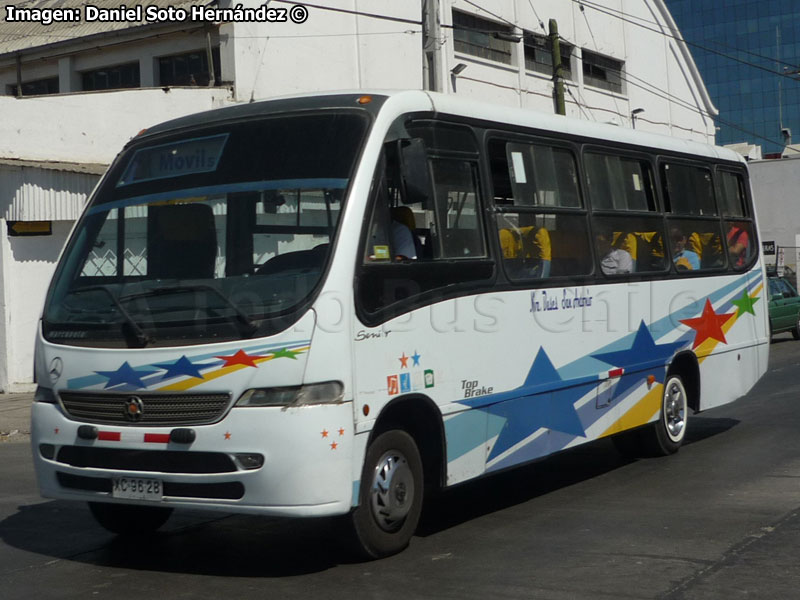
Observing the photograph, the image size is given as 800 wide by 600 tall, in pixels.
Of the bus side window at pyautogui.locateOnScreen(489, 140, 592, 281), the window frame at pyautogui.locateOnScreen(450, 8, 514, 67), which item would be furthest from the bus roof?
the window frame at pyautogui.locateOnScreen(450, 8, 514, 67)

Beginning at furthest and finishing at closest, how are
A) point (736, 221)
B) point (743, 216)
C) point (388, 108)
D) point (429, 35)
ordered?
point (429, 35) → point (743, 216) → point (736, 221) → point (388, 108)

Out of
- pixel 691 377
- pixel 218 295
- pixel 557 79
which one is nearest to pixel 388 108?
pixel 218 295

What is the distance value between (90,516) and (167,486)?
241 centimetres

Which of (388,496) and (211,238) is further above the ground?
(211,238)

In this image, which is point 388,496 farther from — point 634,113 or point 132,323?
point 634,113

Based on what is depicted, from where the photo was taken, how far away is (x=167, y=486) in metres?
6.31

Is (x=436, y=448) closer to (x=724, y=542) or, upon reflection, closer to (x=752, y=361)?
(x=724, y=542)

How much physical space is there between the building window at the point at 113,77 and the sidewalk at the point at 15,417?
8.62m

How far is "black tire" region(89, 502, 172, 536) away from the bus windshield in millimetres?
1334

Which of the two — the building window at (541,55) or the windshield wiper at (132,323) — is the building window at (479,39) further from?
the windshield wiper at (132,323)

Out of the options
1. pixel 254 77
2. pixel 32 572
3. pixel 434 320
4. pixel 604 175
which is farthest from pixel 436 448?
pixel 254 77

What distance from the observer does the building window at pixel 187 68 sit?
22578mm

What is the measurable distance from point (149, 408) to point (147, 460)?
291 millimetres

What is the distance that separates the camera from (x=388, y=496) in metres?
6.66
